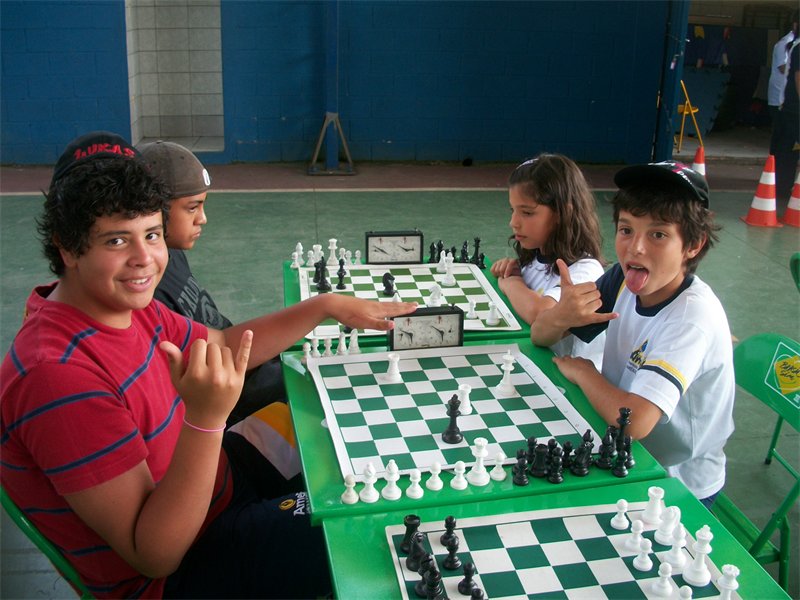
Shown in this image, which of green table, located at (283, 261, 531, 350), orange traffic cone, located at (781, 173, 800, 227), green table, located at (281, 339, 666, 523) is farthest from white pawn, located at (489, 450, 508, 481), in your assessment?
orange traffic cone, located at (781, 173, 800, 227)

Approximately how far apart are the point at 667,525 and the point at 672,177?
3.30 ft

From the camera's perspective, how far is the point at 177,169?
260cm

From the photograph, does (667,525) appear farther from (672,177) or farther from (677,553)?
(672,177)

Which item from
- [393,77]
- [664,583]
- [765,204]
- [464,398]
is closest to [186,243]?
[464,398]

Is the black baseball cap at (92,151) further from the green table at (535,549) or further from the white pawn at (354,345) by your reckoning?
the green table at (535,549)

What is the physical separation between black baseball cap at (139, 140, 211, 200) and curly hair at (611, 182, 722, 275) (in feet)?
4.48

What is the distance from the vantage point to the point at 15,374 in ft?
5.27

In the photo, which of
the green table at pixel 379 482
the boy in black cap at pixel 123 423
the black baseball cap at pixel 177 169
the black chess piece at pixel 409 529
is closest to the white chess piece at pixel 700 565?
the green table at pixel 379 482

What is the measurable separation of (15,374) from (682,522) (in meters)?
1.42

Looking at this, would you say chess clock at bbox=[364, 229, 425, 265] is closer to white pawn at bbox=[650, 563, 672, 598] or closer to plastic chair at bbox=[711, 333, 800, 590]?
plastic chair at bbox=[711, 333, 800, 590]

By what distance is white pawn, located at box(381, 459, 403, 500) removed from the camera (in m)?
1.77

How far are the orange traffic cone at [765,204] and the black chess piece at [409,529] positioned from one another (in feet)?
20.2

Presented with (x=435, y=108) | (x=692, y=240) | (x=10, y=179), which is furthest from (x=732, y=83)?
(x=692, y=240)

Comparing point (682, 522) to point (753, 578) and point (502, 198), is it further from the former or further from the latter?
point (502, 198)
